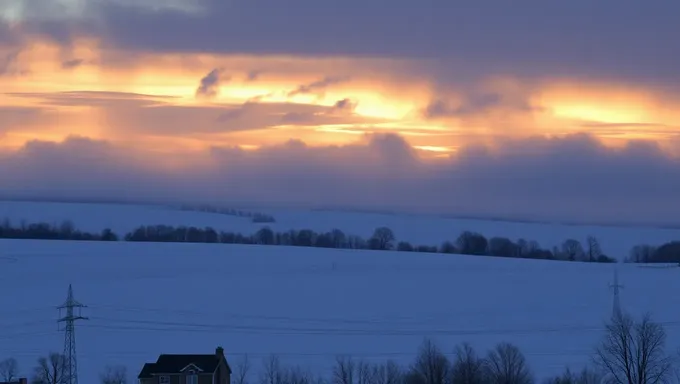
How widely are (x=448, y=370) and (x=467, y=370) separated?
1355 mm

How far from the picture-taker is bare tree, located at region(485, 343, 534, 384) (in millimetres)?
39344

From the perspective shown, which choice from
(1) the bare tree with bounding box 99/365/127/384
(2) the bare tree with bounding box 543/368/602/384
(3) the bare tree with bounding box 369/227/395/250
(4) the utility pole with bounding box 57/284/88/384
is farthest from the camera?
(3) the bare tree with bounding box 369/227/395/250

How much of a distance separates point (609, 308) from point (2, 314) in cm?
2655

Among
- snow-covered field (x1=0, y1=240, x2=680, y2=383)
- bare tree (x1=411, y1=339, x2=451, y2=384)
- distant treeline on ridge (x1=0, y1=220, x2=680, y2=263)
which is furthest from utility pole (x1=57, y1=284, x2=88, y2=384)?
distant treeline on ridge (x1=0, y1=220, x2=680, y2=263)

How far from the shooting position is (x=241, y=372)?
41.8m

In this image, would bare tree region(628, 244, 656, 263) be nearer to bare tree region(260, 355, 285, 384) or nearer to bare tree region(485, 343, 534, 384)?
bare tree region(485, 343, 534, 384)

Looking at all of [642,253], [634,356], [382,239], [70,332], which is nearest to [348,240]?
[382,239]

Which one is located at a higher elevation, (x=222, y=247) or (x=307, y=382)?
(x=222, y=247)

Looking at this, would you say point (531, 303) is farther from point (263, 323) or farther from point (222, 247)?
point (222, 247)

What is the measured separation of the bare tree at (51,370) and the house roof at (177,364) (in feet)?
8.48

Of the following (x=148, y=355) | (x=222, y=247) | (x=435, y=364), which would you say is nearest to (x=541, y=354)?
(x=435, y=364)

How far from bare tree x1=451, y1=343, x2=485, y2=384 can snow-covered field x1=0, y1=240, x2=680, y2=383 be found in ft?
8.42

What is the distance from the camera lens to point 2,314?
173 feet

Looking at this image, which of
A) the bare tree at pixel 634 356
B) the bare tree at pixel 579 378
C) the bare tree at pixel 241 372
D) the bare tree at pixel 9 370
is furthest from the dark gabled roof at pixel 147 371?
the bare tree at pixel 634 356
